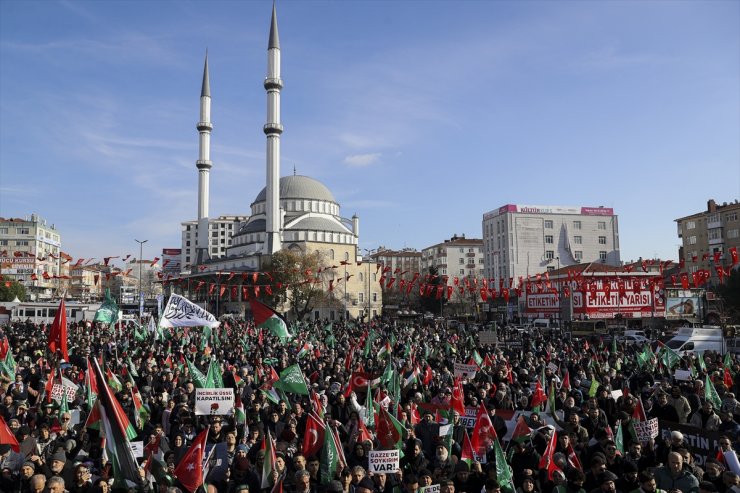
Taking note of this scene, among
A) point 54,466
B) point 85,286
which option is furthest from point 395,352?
point 85,286

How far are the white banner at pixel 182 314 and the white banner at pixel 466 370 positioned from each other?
6.82 m

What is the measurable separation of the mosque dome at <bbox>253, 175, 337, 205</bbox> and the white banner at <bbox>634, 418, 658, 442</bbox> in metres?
74.5

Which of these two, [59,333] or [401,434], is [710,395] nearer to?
[401,434]

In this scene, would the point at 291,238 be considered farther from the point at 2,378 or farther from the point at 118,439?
the point at 118,439

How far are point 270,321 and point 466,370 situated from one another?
540cm

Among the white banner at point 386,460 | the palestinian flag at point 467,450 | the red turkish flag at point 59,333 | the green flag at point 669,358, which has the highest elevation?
the red turkish flag at point 59,333

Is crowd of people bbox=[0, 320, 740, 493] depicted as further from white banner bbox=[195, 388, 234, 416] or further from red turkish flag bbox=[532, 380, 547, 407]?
white banner bbox=[195, 388, 234, 416]

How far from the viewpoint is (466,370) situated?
1219 centimetres

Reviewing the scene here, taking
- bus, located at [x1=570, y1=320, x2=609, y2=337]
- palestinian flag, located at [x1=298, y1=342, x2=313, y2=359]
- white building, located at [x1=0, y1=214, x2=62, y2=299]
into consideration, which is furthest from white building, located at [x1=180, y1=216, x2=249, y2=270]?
palestinian flag, located at [x1=298, y1=342, x2=313, y2=359]

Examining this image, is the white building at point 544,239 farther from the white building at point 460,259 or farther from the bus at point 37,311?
the bus at point 37,311

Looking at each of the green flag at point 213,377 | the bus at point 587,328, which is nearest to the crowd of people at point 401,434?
the green flag at point 213,377

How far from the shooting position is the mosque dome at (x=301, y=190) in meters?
80.8

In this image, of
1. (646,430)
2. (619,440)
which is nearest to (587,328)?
(646,430)

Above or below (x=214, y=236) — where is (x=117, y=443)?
below
